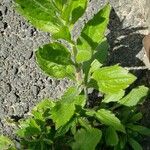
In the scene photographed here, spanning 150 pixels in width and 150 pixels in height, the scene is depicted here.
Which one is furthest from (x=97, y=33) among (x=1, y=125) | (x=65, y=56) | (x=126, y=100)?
(x=1, y=125)

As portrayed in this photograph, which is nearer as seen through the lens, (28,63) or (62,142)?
(62,142)

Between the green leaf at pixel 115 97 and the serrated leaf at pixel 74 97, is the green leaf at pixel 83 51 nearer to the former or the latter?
the serrated leaf at pixel 74 97

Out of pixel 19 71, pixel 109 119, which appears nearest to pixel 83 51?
pixel 109 119

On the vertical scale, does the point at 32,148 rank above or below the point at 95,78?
below

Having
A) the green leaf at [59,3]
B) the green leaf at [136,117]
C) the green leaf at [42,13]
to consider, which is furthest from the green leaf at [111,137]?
the green leaf at [59,3]

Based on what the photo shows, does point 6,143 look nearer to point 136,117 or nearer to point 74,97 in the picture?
point 74,97

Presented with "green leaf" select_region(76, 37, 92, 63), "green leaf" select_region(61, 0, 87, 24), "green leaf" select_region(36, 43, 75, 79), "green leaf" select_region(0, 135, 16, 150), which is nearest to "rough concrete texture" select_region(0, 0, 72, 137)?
"green leaf" select_region(0, 135, 16, 150)

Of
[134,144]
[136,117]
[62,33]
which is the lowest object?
[134,144]

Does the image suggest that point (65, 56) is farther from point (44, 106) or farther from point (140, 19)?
point (140, 19)
